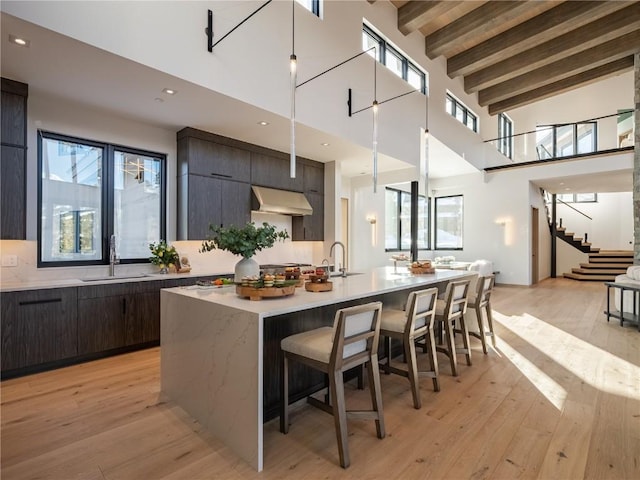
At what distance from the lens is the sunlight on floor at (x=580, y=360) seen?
2893 millimetres

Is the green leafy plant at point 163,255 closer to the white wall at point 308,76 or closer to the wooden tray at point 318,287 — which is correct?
the white wall at point 308,76

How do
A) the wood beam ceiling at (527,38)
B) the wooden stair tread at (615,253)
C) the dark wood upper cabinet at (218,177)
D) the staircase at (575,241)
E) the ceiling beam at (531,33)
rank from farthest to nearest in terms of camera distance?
the staircase at (575,241), the wooden stair tread at (615,253), the wood beam ceiling at (527,38), the ceiling beam at (531,33), the dark wood upper cabinet at (218,177)

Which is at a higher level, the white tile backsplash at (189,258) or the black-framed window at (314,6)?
the black-framed window at (314,6)

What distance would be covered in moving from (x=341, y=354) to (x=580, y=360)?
3136 millimetres

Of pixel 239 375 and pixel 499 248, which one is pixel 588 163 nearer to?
pixel 499 248

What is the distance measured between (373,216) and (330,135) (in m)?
4.56

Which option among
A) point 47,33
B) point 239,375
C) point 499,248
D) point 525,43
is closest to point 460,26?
point 525,43

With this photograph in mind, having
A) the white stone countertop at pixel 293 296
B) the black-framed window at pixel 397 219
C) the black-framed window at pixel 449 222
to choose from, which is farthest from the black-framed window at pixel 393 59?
the black-framed window at pixel 449 222

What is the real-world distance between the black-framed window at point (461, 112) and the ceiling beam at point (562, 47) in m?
0.44

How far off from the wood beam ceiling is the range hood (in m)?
3.79

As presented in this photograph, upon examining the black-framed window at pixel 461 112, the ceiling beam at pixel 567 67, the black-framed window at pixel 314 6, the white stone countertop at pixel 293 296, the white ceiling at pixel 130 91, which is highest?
the ceiling beam at pixel 567 67

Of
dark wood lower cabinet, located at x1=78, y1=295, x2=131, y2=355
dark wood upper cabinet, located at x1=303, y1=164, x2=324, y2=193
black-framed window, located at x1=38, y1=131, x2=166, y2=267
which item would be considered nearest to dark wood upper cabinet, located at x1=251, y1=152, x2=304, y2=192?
dark wood upper cabinet, located at x1=303, y1=164, x2=324, y2=193

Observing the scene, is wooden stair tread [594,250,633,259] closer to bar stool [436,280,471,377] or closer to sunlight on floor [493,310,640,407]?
sunlight on floor [493,310,640,407]

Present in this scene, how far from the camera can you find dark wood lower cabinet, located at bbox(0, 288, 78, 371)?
2951 mm
